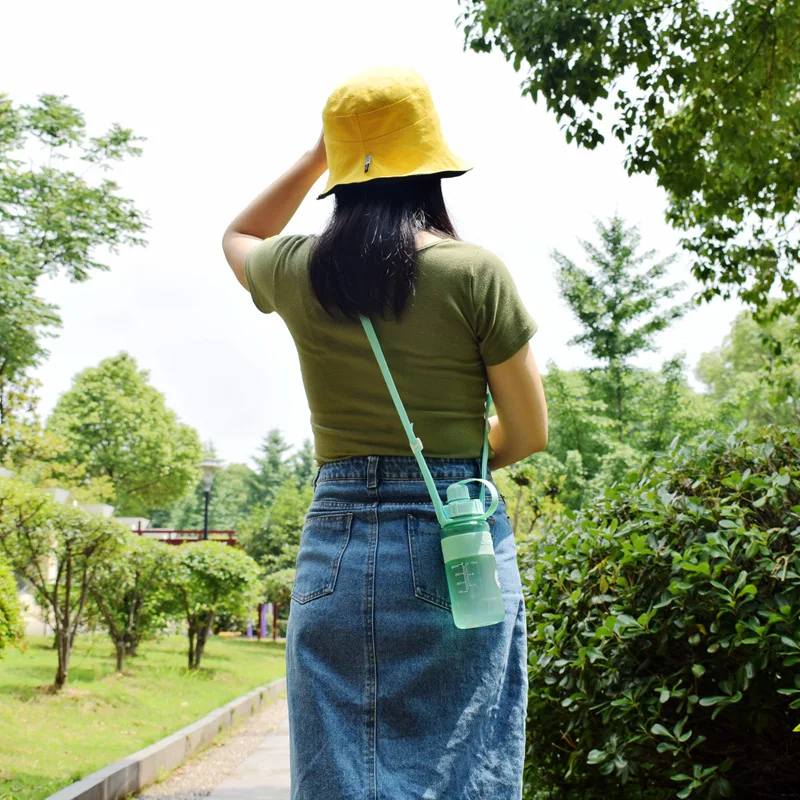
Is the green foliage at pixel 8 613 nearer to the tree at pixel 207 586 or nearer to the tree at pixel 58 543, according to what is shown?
the tree at pixel 58 543

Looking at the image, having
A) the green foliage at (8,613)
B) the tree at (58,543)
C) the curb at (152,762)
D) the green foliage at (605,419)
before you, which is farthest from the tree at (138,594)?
the green foliage at (605,419)

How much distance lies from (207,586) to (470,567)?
1136cm

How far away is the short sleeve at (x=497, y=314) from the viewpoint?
157cm

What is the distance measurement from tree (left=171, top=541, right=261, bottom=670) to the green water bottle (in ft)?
35.7

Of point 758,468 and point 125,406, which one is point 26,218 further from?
point 125,406

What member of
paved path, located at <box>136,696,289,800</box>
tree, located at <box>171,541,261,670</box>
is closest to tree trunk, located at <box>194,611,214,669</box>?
Result: tree, located at <box>171,541,261,670</box>

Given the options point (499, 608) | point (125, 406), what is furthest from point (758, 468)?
point (125, 406)

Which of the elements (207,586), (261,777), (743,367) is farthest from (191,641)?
(743,367)

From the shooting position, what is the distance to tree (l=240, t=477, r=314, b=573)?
22.9m

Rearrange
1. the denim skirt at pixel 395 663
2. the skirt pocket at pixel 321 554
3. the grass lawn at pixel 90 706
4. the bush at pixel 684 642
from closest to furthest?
the denim skirt at pixel 395 663 < the skirt pocket at pixel 321 554 < the bush at pixel 684 642 < the grass lawn at pixel 90 706

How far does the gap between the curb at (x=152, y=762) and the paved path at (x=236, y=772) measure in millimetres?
76

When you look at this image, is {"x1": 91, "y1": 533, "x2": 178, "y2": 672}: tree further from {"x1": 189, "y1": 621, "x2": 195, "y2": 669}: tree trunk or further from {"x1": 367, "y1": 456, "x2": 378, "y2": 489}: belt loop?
{"x1": 367, "y1": 456, "x2": 378, "y2": 489}: belt loop

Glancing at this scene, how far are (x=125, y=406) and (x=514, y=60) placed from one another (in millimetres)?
34208

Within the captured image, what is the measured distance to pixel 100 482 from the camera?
19891 millimetres
